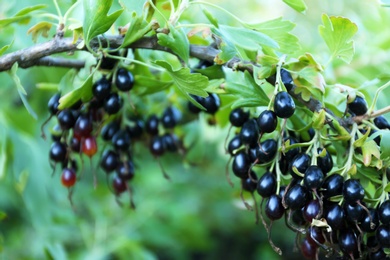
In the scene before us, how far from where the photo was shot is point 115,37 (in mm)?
762

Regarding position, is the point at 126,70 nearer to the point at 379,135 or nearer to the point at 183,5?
the point at 183,5

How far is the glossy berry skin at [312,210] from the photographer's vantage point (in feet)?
2.07

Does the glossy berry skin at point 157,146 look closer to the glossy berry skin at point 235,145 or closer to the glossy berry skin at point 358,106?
the glossy berry skin at point 235,145

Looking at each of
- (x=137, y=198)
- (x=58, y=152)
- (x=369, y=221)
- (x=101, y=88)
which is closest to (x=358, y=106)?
(x=369, y=221)

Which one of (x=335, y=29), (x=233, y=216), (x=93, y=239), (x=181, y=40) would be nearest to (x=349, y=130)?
(x=335, y=29)

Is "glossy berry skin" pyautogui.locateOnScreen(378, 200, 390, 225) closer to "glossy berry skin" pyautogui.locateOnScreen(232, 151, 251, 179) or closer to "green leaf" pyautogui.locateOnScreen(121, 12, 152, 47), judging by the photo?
"glossy berry skin" pyautogui.locateOnScreen(232, 151, 251, 179)

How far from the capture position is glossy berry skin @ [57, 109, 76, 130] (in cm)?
81

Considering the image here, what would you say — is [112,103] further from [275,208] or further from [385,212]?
[385,212]

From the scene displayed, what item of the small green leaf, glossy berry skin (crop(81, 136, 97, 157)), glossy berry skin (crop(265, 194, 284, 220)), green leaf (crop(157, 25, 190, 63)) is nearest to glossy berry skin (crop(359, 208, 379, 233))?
glossy berry skin (crop(265, 194, 284, 220))

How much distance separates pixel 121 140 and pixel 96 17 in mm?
247

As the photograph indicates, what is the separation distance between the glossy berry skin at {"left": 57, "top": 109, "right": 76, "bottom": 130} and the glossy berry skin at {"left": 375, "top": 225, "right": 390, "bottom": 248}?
18.7 inches

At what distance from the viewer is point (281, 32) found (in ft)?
2.51

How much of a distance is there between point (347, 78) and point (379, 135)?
22.0 inches

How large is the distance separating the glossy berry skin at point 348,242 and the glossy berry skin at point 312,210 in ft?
0.18
